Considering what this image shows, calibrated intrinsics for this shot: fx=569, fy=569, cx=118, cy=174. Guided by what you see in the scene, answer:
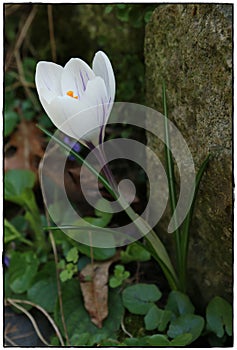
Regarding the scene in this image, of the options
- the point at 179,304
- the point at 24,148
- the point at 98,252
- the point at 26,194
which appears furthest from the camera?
the point at 24,148

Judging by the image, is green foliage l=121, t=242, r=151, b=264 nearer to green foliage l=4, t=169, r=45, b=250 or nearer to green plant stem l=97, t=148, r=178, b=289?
green plant stem l=97, t=148, r=178, b=289

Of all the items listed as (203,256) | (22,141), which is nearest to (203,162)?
(203,256)

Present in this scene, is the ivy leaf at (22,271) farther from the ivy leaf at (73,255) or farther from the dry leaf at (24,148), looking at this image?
the dry leaf at (24,148)

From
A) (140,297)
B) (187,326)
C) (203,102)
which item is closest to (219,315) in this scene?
(187,326)

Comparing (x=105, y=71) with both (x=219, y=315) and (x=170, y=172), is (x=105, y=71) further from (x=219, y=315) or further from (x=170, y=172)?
(x=219, y=315)

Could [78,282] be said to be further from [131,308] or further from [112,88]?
[112,88]

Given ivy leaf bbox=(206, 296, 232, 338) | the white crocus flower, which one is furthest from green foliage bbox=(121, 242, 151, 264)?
the white crocus flower
